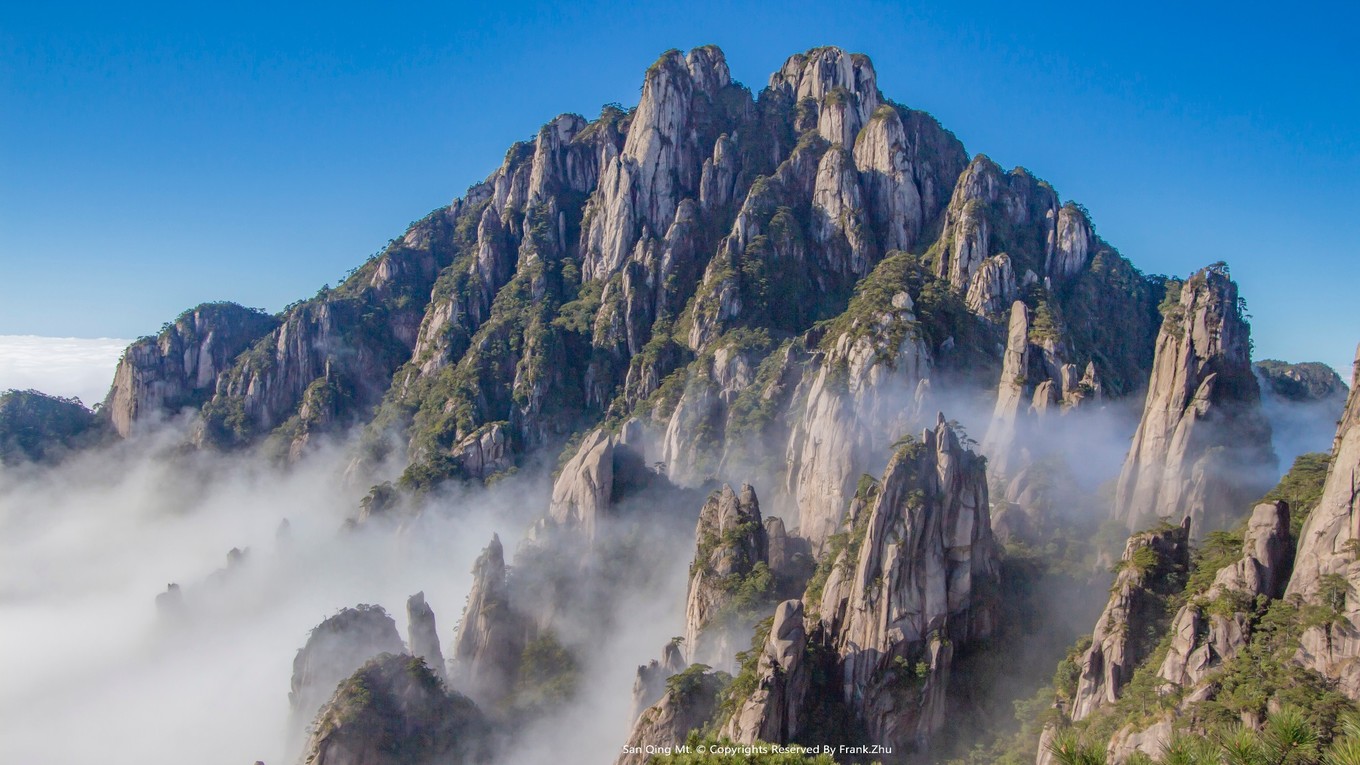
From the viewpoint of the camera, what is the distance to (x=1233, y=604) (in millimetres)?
43625

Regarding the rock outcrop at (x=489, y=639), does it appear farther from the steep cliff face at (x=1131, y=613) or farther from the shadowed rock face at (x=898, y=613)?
the steep cliff face at (x=1131, y=613)

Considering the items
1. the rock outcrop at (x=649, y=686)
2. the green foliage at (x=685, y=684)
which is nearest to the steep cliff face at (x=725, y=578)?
the rock outcrop at (x=649, y=686)

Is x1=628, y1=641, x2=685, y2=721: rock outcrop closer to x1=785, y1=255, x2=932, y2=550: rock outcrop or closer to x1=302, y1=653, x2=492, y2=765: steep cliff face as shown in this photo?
x1=302, y1=653, x2=492, y2=765: steep cliff face

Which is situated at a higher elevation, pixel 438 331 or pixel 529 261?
pixel 529 261

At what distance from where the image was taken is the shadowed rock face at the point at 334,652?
239 ft

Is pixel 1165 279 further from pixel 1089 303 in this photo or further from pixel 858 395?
→ pixel 858 395

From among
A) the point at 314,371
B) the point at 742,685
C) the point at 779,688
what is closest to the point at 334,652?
the point at 742,685

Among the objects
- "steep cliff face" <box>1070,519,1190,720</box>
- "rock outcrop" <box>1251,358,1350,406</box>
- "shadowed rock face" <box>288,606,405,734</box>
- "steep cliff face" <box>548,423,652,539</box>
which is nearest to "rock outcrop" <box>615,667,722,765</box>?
"steep cliff face" <box>1070,519,1190,720</box>

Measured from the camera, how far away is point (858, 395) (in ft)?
275

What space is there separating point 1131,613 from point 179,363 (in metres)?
143

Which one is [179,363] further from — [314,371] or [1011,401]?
[1011,401]

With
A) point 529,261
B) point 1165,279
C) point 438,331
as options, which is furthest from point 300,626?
point 1165,279

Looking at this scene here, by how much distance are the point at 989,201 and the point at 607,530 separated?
65367 mm

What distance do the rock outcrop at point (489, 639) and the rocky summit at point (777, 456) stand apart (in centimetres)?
33
